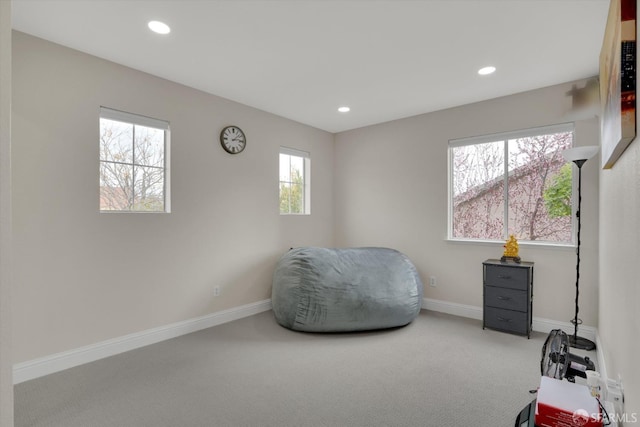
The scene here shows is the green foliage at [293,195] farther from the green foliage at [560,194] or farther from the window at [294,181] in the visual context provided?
the green foliage at [560,194]

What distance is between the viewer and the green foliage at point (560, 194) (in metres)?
3.38

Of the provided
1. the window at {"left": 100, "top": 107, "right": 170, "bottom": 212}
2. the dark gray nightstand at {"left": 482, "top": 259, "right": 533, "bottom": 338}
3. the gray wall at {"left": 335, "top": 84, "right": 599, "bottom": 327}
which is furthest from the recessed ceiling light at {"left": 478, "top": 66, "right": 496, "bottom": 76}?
the window at {"left": 100, "top": 107, "right": 170, "bottom": 212}

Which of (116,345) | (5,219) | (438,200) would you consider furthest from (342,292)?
(5,219)

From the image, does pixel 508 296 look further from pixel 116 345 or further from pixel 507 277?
pixel 116 345

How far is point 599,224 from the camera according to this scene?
3027 mm

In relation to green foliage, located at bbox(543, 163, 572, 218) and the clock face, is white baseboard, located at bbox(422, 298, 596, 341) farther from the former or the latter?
the clock face

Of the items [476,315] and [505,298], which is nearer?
[505,298]

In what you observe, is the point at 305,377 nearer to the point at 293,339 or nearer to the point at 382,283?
the point at 293,339

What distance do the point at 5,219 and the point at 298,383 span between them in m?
2.02

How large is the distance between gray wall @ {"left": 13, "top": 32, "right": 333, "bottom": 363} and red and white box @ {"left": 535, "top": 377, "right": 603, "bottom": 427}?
3139 millimetres

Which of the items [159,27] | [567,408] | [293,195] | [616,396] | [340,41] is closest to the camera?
[567,408]

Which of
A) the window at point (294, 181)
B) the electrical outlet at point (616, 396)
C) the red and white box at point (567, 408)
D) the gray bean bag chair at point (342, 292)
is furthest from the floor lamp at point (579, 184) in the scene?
the window at point (294, 181)

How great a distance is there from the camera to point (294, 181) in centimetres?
478

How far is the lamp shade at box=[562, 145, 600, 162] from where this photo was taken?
9.23ft
